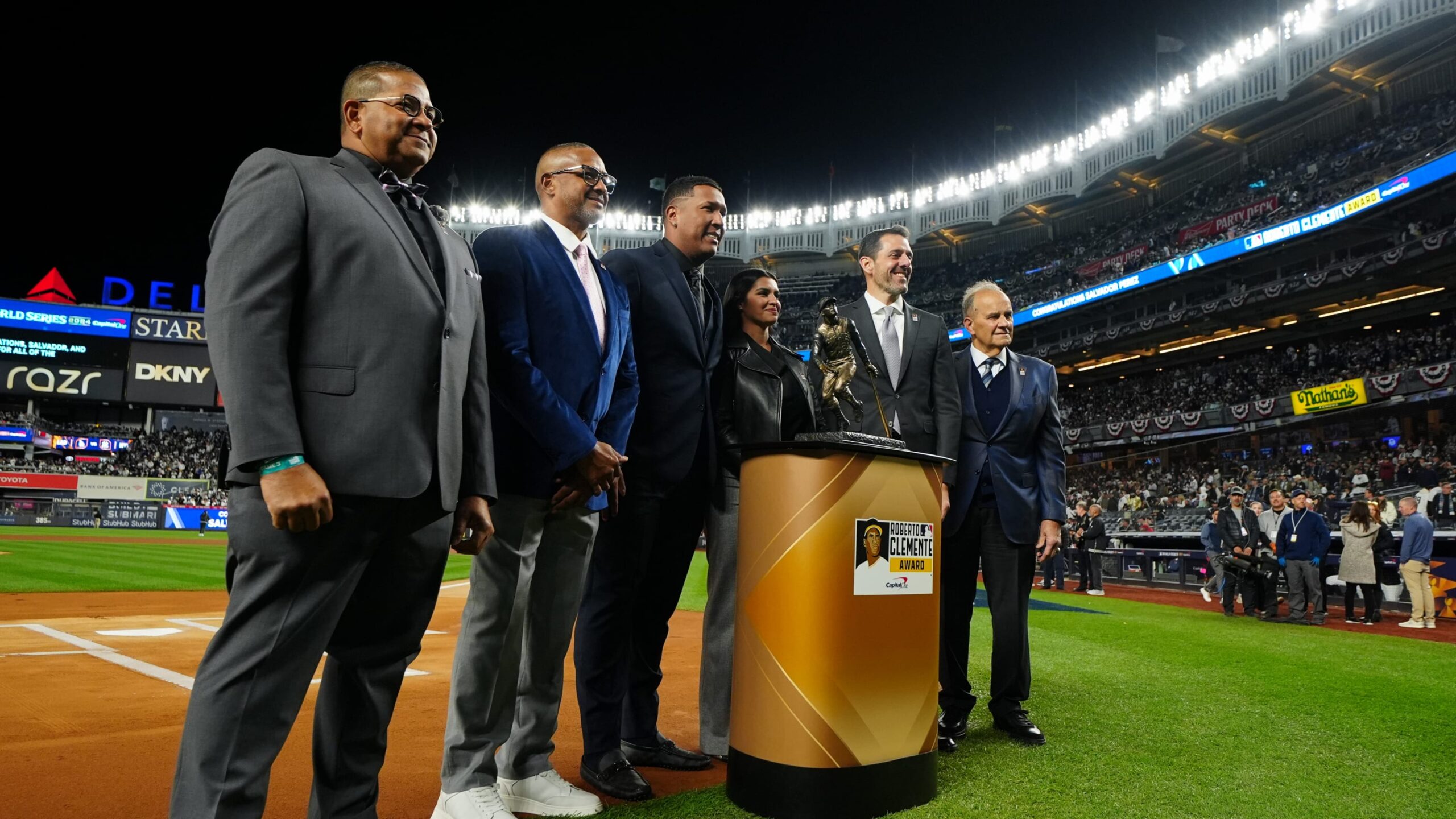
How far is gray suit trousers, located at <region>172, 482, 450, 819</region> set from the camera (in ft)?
6.41

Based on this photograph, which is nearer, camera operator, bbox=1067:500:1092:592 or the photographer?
the photographer

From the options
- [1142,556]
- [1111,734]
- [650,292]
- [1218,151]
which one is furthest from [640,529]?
[1218,151]

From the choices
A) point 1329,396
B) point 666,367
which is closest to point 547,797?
point 666,367

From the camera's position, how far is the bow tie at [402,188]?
2.49m

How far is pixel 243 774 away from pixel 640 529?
1.75 m

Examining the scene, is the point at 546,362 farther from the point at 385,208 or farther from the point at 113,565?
the point at 113,565

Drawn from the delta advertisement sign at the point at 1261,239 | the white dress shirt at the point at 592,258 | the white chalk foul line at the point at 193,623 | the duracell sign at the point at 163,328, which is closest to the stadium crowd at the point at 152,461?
the duracell sign at the point at 163,328

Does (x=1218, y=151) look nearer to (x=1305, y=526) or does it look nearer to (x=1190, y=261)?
(x=1190, y=261)

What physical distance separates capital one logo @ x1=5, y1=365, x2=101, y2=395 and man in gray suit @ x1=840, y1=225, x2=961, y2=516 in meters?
56.4

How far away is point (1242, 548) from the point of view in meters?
13.7

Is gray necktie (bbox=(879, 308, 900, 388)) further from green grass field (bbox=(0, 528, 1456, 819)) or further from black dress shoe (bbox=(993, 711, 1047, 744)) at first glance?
green grass field (bbox=(0, 528, 1456, 819))

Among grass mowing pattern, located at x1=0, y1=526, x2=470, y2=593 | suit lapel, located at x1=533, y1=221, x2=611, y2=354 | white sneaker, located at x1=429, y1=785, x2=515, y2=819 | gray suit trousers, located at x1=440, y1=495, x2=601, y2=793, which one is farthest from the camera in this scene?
grass mowing pattern, located at x1=0, y1=526, x2=470, y2=593

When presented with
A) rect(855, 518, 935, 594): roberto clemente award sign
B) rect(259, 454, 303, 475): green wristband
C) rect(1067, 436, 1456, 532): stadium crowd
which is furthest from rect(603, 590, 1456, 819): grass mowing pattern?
rect(1067, 436, 1456, 532): stadium crowd

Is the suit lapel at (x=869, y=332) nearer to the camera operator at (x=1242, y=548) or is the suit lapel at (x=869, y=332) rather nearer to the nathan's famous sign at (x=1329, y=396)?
the camera operator at (x=1242, y=548)
